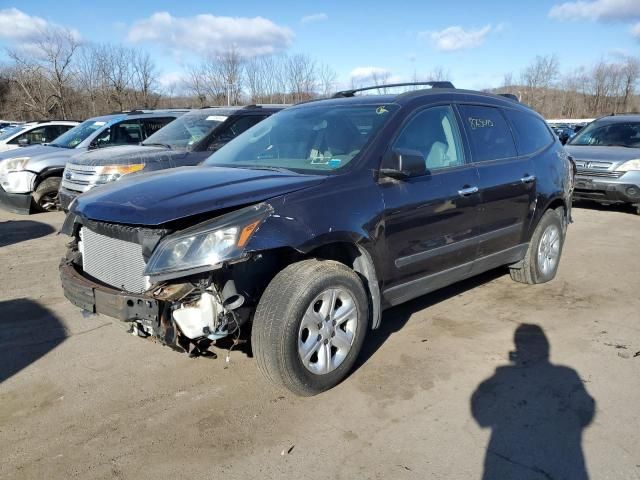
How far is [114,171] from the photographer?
7457 mm

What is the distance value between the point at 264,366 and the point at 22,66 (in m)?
47.0

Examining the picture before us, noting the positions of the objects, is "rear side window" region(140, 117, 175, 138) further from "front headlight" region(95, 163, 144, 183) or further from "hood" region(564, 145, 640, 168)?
"hood" region(564, 145, 640, 168)

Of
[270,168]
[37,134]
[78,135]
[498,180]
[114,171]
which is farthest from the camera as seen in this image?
[37,134]

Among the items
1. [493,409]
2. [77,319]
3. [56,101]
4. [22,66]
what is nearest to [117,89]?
[56,101]

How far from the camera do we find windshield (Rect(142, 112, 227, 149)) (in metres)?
7.98

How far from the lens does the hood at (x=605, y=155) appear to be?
31.6 feet

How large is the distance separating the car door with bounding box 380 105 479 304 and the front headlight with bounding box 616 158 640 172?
660 centimetres

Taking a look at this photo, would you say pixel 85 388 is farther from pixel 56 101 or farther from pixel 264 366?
pixel 56 101

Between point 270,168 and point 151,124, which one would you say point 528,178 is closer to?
point 270,168

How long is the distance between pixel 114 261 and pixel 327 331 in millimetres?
1375

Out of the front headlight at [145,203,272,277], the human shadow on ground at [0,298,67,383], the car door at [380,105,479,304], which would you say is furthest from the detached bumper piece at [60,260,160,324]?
the car door at [380,105,479,304]

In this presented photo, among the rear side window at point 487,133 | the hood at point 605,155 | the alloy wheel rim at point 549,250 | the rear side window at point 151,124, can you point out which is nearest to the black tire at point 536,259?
the alloy wheel rim at point 549,250

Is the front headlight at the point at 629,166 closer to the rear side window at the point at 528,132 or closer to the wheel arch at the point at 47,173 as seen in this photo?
the rear side window at the point at 528,132

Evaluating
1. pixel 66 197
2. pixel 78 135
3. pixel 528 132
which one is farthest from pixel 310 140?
pixel 78 135
